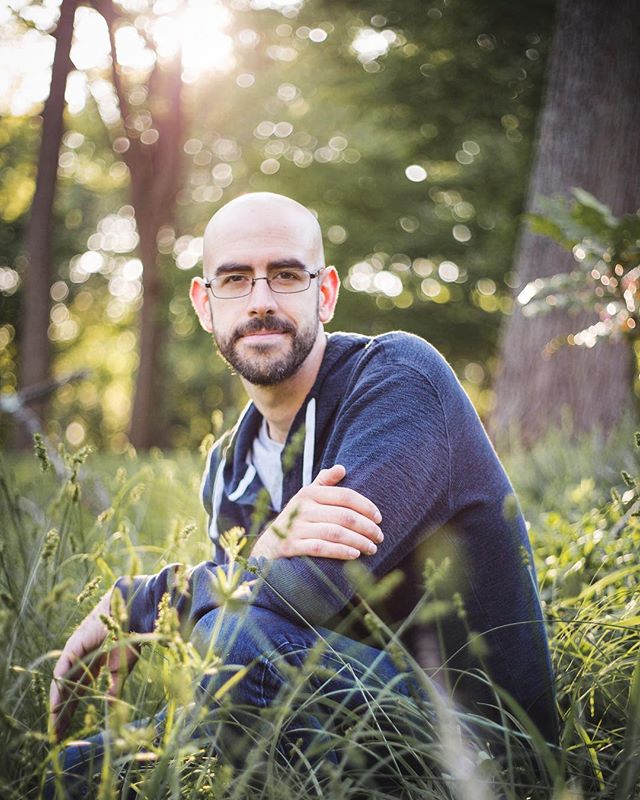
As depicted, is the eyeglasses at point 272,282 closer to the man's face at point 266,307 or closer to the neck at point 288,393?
the man's face at point 266,307

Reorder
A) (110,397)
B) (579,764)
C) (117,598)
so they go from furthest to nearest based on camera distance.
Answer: (110,397), (579,764), (117,598)

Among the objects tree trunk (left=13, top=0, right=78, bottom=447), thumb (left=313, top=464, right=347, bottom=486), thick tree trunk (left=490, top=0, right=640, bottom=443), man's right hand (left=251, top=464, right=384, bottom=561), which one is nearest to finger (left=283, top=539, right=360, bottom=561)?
man's right hand (left=251, top=464, right=384, bottom=561)

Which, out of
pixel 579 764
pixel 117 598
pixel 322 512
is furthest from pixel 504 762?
pixel 117 598

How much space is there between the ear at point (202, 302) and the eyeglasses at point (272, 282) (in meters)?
0.21

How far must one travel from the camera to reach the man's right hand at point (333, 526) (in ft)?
5.01

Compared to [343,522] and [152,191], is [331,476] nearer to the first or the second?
[343,522]

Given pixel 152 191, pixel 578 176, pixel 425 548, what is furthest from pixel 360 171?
pixel 425 548

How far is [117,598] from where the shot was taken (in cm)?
107

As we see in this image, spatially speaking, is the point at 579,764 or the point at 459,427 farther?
the point at 459,427

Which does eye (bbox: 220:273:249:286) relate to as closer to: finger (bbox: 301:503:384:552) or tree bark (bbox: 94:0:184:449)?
finger (bbox: 301:503:384:552)

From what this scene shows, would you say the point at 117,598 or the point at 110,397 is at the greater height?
the point at 117,598

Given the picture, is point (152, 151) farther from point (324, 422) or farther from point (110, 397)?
point (110, 397)

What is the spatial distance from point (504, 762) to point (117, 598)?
0.92m

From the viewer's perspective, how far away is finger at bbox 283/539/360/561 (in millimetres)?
1517
